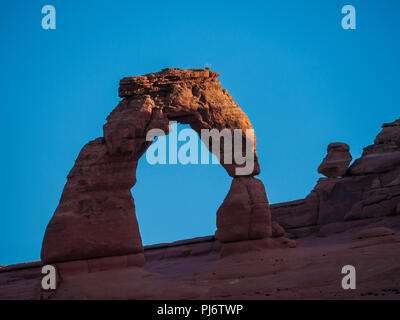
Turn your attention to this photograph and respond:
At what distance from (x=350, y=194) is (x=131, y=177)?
58.7ft

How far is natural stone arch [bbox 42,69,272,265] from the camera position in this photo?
85.6 ft

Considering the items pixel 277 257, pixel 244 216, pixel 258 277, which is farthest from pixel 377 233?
pixel 258 277

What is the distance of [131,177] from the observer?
27750mm

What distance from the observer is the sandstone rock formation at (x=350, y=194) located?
3756cm

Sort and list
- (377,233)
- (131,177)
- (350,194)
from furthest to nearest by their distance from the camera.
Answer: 1. (350,194)
2. (377,233)
3. (131,177)

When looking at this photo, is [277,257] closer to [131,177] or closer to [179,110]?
[131,177]

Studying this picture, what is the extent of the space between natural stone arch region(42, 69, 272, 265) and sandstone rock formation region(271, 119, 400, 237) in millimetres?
10360

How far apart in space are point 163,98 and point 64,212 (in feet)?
23.5

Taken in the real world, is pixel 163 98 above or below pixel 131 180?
above

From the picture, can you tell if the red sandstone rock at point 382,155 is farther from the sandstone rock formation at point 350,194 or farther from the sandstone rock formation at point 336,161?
the sandstone rock formation at point 336,161

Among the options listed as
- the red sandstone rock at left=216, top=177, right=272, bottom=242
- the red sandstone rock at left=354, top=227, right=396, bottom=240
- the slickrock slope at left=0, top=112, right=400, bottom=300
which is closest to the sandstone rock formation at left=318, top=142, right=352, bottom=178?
the slickrock slope at left=0, top=112, right=400, bottom=300

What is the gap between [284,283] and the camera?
21.2 meters
